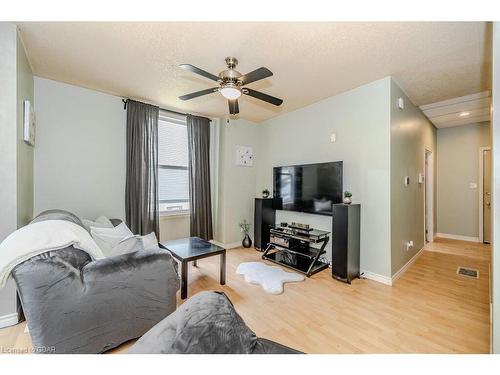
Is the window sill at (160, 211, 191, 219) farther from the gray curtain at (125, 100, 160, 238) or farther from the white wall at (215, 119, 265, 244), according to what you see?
the white wall at (215, 119, 265, 244)

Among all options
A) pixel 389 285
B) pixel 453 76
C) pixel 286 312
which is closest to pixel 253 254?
pixel 286 312

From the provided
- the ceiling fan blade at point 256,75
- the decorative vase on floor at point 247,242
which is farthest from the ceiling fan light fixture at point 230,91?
the decorative vase on floor at point 247,242

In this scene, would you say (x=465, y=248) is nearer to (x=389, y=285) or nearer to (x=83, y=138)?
(x=389, y=285)

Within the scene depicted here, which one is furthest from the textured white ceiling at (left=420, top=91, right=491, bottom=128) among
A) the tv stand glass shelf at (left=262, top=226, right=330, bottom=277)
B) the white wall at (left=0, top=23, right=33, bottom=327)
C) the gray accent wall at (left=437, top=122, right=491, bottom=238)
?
the white wall at (left=0, top=23, right=33, bottom=327)

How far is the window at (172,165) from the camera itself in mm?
3549

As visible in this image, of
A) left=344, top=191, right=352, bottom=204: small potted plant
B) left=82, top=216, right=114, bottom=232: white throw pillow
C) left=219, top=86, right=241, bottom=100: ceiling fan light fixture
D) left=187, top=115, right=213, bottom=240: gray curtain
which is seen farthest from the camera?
left=187, top=115, right=213, bottom=240: gray curtain

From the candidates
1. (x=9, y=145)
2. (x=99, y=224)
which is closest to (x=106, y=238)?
(x=99, y=224)

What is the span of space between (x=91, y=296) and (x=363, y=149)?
3.11 metres

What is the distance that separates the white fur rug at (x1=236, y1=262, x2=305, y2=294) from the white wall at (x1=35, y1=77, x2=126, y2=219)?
2.01 meters

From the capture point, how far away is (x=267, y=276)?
2713 millimetres

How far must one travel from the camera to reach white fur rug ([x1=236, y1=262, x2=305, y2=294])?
246 centimetres

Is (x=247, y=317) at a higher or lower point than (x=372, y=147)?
lower
